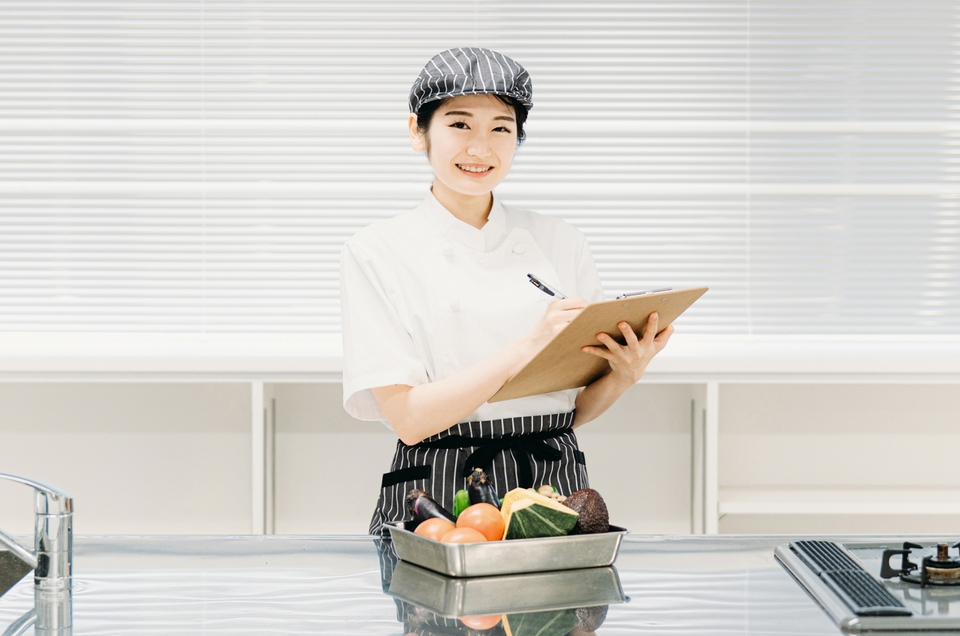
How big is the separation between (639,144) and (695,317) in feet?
1.98

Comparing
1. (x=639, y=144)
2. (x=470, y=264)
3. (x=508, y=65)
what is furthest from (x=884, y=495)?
(x=508, y=65)

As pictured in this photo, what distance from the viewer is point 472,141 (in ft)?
5.44

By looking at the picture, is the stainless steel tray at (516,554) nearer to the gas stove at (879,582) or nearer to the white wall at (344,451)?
the gas stove at (879,582)

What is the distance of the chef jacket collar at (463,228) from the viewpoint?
1.79m

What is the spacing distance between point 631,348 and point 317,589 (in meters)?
0.69

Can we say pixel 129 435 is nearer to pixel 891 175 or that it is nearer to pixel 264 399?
pixel 264 399

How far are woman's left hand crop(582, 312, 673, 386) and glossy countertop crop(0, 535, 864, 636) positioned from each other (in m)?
0.33

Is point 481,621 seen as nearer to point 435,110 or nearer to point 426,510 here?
point 426,510

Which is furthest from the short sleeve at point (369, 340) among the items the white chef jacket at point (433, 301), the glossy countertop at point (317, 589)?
the glossy countertop at point (317, 589)

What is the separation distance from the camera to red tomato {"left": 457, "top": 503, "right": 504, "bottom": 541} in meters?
1.13

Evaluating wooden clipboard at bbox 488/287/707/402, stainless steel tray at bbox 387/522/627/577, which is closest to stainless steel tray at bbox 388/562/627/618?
stainless steel tray at bbox 387/522/627/577

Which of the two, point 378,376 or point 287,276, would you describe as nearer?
point 378,376

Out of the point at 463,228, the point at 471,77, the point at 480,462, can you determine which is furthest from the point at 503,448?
the point at 471,77

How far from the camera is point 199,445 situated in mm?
3168
